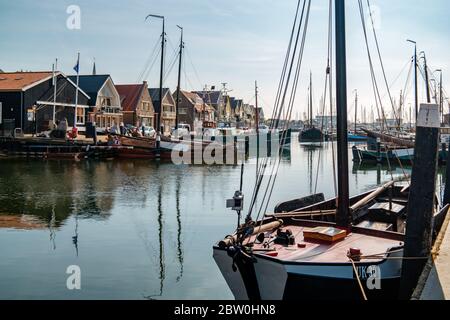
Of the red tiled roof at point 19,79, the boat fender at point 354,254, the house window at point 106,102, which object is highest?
the red tiled roof at point 19,79

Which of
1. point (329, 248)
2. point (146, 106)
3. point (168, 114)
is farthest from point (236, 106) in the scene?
point (329, 248)

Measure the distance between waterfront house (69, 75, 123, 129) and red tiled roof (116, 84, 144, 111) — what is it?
4.65 m

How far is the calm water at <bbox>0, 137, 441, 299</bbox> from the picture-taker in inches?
438

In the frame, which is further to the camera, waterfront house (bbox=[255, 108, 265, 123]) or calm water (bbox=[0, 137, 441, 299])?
waterfront house (bbox=[255, 108, 265, 123])

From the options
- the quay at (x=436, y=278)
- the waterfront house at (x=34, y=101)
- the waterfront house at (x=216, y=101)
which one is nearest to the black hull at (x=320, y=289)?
the quay at (x=436, y=278)

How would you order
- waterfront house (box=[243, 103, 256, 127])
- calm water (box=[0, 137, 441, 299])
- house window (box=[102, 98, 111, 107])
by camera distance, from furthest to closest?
waterfront house (box=[243, 103, 256, 127]), house window (box=[102, 98, 111, 107]), calm water (box=[0, 137, 441, 299])

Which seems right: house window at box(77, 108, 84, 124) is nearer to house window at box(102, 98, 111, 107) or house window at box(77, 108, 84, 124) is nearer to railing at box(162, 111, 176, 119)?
house window at box(102, 98, 111, 107)

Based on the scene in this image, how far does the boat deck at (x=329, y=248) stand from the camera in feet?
28.8

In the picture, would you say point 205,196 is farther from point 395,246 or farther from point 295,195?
point 395,246

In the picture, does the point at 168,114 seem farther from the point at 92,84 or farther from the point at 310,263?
the point at 310,263

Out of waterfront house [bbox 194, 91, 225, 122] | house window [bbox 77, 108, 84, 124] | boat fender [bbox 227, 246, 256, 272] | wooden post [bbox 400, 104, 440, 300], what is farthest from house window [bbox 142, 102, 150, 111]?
wooden post [bbox 400, 104, 440, 300]

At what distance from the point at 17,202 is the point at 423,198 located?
19583 mm

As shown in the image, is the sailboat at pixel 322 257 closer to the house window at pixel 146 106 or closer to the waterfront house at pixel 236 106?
the house window at pixel 146 106
